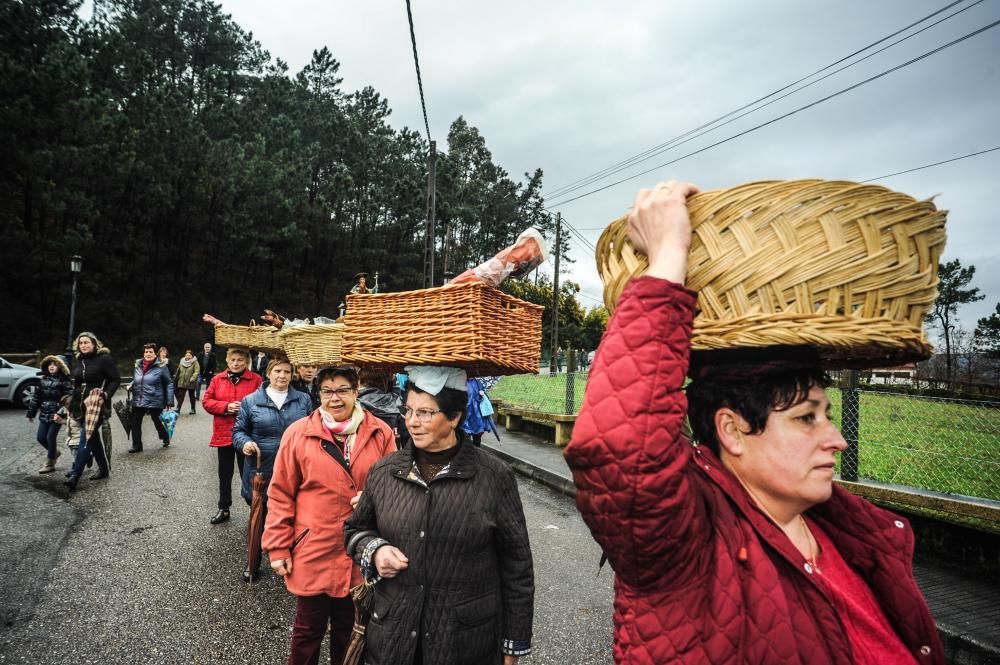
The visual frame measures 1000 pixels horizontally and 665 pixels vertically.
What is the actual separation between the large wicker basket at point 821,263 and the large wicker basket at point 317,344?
2.17m

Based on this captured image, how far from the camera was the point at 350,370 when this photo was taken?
3305 mm

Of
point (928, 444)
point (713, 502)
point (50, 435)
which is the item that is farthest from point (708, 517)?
point (50, 435)

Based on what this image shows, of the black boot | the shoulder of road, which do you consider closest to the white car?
the black boot

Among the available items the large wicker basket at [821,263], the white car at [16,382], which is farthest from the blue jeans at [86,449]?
the white car at [16,382]

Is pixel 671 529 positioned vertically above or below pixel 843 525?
above

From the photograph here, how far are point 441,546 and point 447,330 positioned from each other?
937 millimetres

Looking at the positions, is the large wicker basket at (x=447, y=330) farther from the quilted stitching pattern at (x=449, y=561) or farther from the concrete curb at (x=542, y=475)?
the concrete curb at (x=542, y=475)

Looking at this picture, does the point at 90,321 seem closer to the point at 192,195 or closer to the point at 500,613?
the point at 192,195

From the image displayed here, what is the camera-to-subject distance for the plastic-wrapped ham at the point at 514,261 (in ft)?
6.63

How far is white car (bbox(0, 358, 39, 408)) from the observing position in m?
13.2

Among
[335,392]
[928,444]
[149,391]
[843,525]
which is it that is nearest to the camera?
[843,525]

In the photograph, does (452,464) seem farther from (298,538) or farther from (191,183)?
(191,183)

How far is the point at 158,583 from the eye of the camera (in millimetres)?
4184

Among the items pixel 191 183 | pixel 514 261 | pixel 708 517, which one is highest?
pixel 191 183
